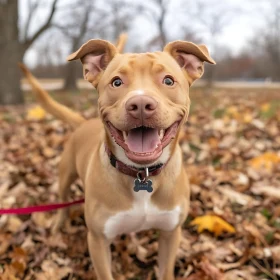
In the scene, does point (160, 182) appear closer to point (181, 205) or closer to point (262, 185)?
point (181, 205)

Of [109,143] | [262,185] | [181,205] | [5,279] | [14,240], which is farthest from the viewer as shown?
[262,185]

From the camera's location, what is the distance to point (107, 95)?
7.95ft

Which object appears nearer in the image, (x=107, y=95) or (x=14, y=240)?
(x=107, y=95)

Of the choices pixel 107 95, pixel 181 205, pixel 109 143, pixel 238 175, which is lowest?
Result: pixel 238 175

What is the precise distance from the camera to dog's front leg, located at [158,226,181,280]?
9.94 feet

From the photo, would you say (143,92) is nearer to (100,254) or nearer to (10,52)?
(100,254)

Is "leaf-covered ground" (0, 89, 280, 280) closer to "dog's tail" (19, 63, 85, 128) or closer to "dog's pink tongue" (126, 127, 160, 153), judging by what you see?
"dog's tail" (19, 63, 85, 128)

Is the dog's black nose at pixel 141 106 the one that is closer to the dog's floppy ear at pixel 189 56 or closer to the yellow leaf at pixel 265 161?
the dog's floppy ear at pixel 189 56

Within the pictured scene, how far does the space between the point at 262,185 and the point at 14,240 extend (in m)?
2.91

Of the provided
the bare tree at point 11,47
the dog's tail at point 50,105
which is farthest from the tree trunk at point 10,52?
the dog's tail at point 50,105

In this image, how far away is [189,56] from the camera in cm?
277

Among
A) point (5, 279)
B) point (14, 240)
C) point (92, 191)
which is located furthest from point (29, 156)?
point (92, 191)

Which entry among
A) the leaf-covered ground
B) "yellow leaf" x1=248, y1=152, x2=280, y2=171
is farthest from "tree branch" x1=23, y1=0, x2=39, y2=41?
"yellow leaf" x1=248, y1=152, x2=280, y2=171

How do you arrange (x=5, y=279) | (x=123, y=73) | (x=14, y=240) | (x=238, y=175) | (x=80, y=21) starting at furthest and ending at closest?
(x=80, y=21) < (x=238, y=175) < (x=14, y=240) < (x=5, y=279) < (x=123, y=73)
